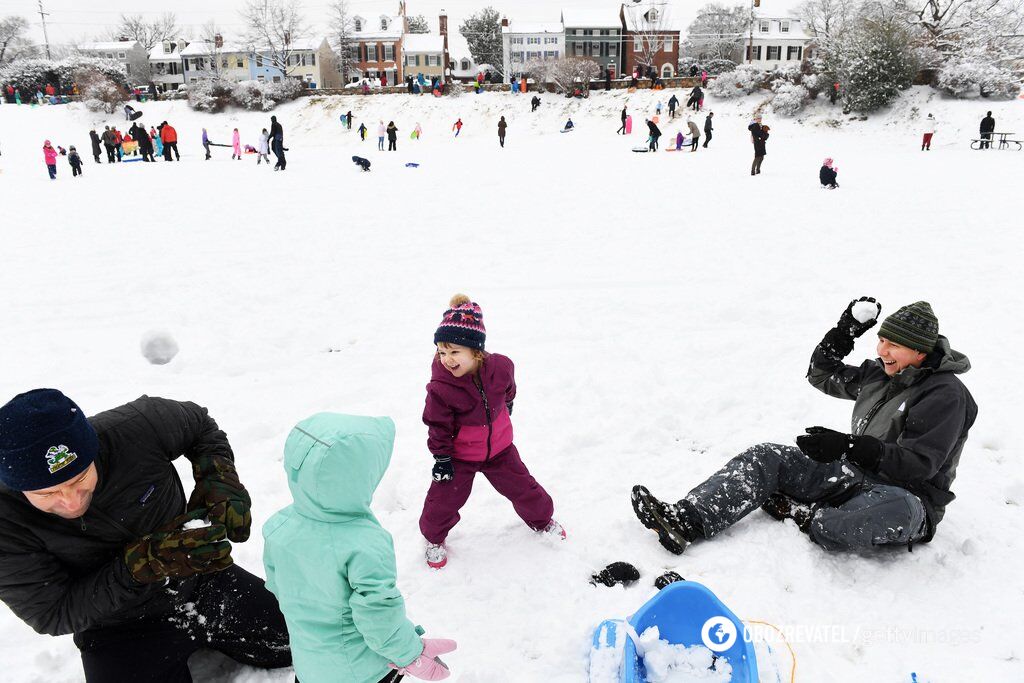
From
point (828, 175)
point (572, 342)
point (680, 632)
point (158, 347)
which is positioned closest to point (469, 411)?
point (680, 632)

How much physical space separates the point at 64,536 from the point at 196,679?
100 centimetres

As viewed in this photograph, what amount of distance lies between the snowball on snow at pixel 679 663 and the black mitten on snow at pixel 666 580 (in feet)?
1.72

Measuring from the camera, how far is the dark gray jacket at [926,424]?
128 inches

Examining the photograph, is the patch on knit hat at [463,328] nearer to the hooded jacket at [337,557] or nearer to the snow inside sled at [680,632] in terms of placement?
the hooded jacket at [337,557]

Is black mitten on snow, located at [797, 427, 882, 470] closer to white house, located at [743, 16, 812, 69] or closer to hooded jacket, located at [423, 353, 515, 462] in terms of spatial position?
hooded jacket, located at [423, 353, 515, 462]

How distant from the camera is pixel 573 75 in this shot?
4141 centimetres

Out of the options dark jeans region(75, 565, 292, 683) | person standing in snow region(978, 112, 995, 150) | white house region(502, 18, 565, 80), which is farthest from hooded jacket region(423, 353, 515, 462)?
white house region(502, 18, 565, 80)

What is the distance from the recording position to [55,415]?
2.19 metres

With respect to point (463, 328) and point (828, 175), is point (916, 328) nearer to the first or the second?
point (463, 328)

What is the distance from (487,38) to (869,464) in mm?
73330

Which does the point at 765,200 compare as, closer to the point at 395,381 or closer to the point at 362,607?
the point at 395,381

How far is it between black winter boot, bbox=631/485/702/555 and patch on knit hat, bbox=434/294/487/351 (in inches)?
53.6

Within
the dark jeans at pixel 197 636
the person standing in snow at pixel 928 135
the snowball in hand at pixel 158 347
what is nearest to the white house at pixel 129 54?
the person standing in snow at pixel 928 135

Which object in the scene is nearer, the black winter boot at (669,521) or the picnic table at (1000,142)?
the black winter boot at (669,521)
